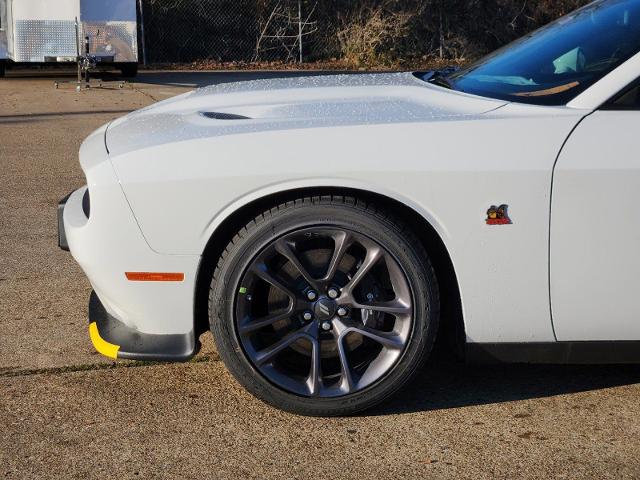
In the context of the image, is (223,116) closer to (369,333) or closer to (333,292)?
(333,292)

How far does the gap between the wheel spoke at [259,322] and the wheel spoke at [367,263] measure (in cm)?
26

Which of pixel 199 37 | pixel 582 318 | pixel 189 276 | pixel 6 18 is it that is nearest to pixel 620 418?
pixel 582 318

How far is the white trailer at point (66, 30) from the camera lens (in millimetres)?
17844

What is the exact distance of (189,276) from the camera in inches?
149

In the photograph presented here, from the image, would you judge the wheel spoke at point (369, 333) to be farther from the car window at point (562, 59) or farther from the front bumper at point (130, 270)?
the car window at point (562, 59)

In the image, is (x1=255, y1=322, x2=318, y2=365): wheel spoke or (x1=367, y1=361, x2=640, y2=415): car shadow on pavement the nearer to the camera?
(x1=255, y1=322, x2=318, y2=365): wheel spoke

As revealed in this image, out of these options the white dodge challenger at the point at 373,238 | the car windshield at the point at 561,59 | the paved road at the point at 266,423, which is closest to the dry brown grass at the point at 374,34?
the car windshield at the point at 561,59

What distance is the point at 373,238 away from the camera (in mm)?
3734

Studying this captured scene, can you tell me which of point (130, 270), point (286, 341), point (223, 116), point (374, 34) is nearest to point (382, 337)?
point (286, 341)

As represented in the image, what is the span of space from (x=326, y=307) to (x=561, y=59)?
4.85 feet

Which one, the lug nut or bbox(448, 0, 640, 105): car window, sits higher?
bbox(448, 0, 640, 105): car window

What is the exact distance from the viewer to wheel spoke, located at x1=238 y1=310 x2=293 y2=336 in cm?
382

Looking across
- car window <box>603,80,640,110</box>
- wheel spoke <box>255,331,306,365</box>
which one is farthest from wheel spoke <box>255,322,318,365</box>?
car window <box>603,80,640,110</box>

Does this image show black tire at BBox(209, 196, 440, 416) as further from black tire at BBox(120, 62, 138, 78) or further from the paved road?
black tire at BBox(120, 62, 138, 78)
